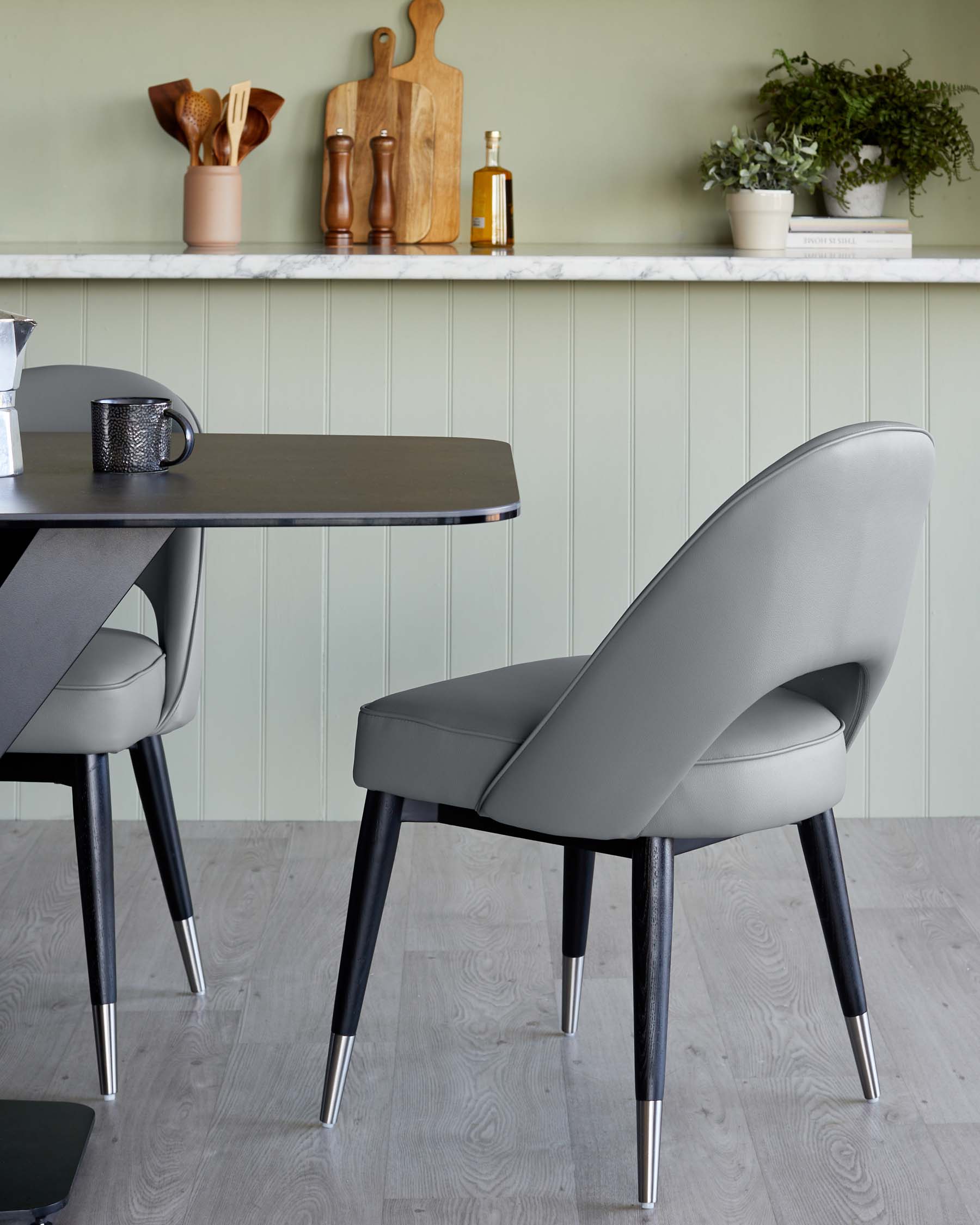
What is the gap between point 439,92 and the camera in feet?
8.85

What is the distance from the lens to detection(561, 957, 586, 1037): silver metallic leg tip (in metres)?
1.88

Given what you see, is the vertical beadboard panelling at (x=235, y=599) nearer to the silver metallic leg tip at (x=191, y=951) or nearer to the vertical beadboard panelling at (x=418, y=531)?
the vertical beadboard panelling at (x=418, y=531)

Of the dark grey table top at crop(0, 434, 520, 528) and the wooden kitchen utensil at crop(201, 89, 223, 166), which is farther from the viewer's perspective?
the wooden kitchen utensil at crop(201, 89, 223, 166)

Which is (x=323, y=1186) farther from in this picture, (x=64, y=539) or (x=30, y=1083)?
(x=64, y=539)

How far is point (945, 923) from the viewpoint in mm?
2244

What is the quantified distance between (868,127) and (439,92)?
2.63ft

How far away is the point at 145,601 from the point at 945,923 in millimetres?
1509

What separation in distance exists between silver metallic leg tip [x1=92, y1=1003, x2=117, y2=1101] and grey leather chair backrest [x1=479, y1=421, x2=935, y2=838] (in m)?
0.58

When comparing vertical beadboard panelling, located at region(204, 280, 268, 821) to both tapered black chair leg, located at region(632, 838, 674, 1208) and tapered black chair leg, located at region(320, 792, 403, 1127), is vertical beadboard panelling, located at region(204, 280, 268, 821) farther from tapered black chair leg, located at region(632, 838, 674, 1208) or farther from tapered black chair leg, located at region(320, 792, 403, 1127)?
tapered black chair leg, located at region(632, 838, 674, 1208)

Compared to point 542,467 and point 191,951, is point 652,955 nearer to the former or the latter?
point 191,951

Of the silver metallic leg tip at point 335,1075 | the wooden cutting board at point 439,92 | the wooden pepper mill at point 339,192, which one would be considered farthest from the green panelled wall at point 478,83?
the silver metallic leg tip at point 335,1075

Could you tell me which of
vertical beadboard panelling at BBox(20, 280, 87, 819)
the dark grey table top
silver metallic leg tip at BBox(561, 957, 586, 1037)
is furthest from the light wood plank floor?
the dark grey table top

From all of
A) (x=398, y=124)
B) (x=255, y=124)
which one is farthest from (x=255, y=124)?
(x=398, y=124)

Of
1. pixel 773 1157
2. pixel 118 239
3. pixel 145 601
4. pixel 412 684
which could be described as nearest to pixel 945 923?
pixel 773 1157
